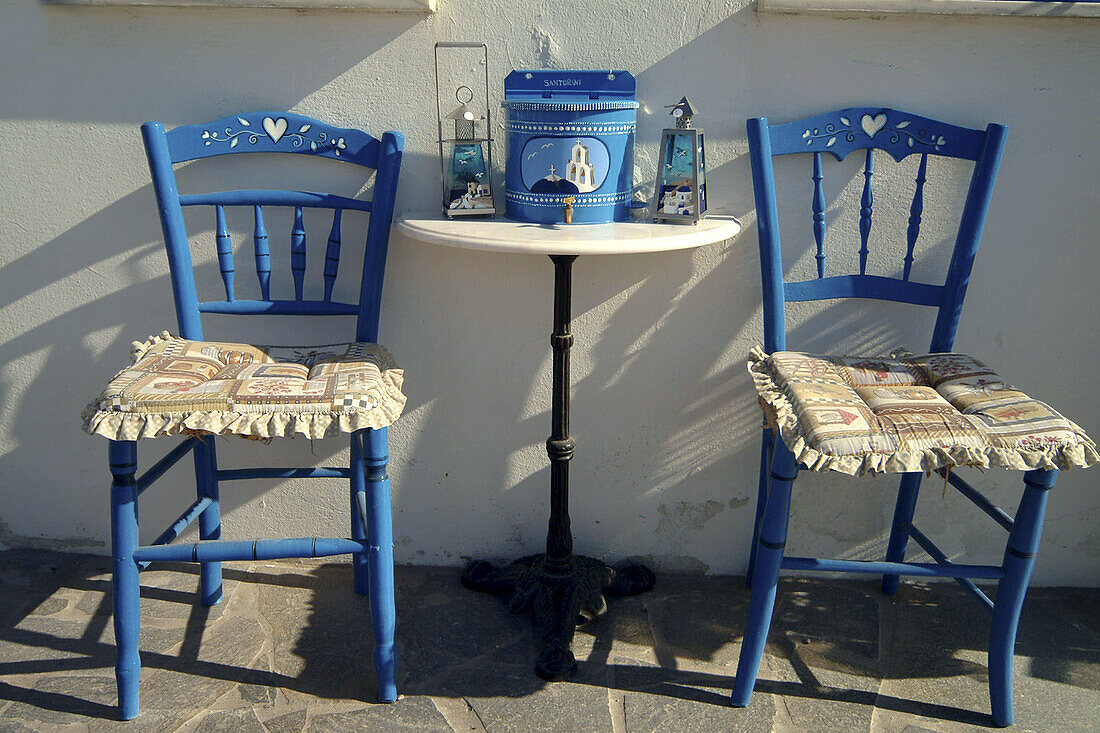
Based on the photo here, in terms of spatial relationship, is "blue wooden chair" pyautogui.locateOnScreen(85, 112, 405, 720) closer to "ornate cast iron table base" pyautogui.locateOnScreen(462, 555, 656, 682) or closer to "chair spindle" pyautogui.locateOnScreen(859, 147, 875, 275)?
"ornate cast iron table base" pyautogui.locateOnScreen(462, 555, 656, 682)

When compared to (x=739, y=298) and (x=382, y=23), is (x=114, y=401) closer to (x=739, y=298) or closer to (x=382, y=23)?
(x=382, y=23)

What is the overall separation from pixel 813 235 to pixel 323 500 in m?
1.43

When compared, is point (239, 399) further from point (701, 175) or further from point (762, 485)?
point (762, 485)

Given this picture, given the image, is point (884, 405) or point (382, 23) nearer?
point (884, 405)

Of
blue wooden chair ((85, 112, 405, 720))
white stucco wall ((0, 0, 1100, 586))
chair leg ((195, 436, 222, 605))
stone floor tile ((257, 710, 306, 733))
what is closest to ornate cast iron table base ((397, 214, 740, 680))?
white stucco wall ((0, 0, 1100, 586))

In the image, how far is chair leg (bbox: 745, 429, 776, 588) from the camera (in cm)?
219

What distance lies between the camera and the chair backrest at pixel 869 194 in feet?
6.63

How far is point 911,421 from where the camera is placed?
5.67ft

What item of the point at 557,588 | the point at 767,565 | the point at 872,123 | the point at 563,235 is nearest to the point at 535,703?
the point at 557,588

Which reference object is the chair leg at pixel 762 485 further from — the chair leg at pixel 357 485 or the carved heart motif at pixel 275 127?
the carved heart motif at pixel 275 127

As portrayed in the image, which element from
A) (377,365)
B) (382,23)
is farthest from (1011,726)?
(382,23)

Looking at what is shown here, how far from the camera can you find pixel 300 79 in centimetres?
212

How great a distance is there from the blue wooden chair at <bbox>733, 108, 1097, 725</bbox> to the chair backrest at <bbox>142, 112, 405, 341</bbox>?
0.85 m

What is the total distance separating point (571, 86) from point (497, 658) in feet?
4.24
